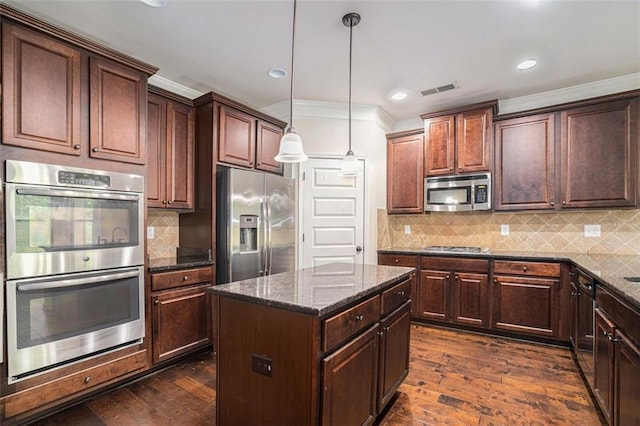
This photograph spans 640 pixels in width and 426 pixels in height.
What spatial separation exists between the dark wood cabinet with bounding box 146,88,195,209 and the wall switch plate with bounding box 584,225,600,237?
13.8 ft

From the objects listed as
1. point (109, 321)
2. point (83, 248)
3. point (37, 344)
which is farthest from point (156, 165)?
point (37, 344)

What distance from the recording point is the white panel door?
3941 mm

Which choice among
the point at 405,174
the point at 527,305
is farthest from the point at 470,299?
the point at 405,174

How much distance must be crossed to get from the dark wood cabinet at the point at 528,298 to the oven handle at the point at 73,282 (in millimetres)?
3478

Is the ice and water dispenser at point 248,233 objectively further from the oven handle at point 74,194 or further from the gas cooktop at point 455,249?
the gas cooktop at point 455,249

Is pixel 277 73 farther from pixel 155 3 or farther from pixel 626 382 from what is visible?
pixel 626 382

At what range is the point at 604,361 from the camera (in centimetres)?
187

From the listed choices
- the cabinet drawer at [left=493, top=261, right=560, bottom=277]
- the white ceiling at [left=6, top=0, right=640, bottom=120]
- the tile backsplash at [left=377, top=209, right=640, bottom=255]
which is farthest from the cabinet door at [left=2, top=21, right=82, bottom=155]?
the cabinet drawer at [left=493, top=261, right=560, bottom=277]

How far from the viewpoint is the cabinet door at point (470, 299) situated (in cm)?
349

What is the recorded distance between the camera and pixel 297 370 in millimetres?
1398

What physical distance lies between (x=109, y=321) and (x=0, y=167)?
1.16 metres

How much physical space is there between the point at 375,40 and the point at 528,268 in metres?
2.68

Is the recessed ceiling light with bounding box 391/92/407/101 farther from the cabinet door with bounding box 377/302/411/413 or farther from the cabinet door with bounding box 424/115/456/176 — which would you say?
the cabinet door with bounding box 377/302/411/413

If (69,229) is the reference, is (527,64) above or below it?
above
